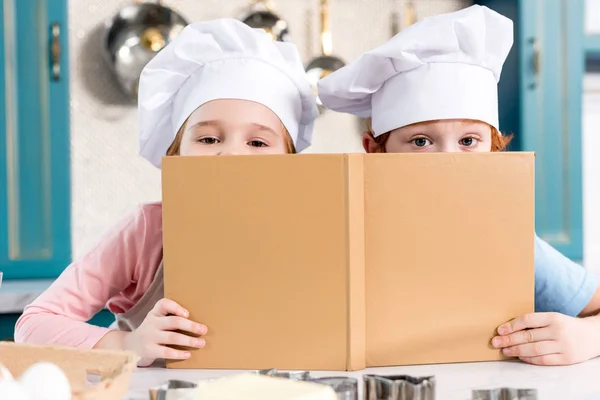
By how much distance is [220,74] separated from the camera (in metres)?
1.20

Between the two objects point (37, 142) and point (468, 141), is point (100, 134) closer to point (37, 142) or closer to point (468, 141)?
point (37, 142)

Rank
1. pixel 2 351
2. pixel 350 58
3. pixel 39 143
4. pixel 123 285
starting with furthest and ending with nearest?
pixel 350 58 → pixel 39 143 → pixel 123 285 → pixel 2 351

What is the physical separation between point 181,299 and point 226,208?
0.12 m

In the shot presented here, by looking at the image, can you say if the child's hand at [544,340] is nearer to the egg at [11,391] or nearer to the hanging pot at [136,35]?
the egg at [11,391]

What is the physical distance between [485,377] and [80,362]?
432 mm

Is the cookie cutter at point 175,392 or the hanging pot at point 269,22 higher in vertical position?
the hanging pot at point 269,22

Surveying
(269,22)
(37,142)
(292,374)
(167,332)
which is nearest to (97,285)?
(167,332)

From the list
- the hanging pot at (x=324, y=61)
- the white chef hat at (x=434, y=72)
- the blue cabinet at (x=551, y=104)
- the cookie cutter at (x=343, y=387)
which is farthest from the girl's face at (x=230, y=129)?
the blue cabinet at (x=551, y=104)

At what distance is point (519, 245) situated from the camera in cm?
91

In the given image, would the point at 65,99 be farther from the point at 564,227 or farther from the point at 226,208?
the point at 564,227

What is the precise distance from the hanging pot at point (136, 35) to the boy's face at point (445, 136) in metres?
1.15

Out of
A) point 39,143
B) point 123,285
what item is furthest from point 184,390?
point 39,143

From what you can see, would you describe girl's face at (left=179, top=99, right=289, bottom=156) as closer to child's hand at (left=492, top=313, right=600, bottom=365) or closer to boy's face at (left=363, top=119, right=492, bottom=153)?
boy's face at (left=363, top=119, right=492, bottom=153)

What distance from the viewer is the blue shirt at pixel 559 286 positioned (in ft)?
3.49
